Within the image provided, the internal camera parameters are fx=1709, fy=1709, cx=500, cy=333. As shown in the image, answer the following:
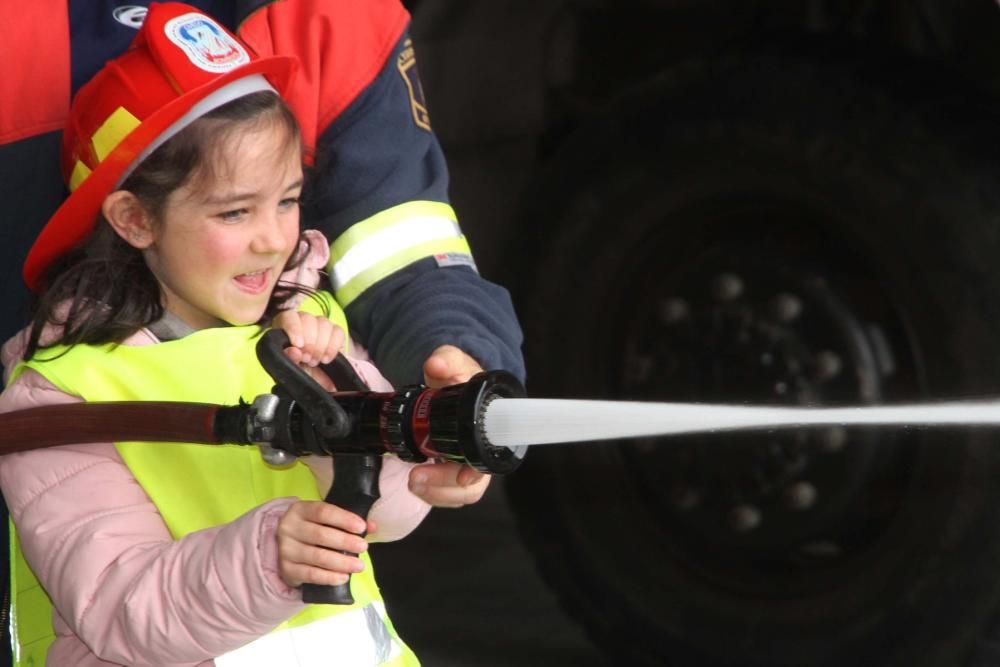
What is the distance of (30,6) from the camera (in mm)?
1799

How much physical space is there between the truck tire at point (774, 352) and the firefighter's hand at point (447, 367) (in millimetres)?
757

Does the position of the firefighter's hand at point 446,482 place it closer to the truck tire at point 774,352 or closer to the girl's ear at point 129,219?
the girl's ear at point 129,219

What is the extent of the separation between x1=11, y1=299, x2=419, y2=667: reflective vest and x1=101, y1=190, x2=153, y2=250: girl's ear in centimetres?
11

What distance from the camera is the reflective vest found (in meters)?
1.58

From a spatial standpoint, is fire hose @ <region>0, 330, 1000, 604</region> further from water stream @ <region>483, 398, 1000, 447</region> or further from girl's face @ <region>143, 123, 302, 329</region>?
girl's face @ <region>143, 123, 302, 329</region>

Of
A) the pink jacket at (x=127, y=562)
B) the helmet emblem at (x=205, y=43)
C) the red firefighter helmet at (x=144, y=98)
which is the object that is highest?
the helmet emblem at (x=205, y=43)

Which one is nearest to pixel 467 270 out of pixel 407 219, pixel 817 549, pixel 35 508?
pixel 407 219

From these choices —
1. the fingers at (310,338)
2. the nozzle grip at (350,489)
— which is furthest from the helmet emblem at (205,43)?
the nozzle grip at (350,489)

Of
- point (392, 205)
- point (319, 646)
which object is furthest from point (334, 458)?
point (392, 205)

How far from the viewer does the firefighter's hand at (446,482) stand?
4.90 ft

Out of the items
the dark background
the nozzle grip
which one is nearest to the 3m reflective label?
the nozzle grip

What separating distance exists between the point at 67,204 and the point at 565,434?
1.90 ft

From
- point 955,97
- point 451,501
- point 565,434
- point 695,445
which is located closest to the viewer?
point 565,434

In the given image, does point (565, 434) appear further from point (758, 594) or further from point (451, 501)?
point (758, 594)
